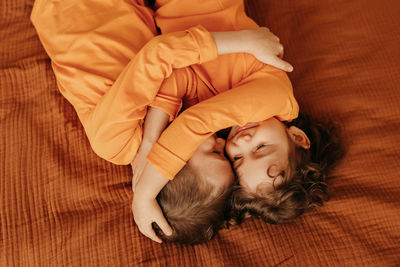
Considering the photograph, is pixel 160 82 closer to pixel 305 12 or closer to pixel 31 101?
pixel 31 101

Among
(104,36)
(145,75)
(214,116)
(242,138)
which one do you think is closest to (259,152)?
(242,138)

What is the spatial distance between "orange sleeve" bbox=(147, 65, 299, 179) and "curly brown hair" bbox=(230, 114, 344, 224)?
0.17m

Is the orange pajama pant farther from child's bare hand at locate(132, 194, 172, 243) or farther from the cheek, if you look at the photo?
the cheek

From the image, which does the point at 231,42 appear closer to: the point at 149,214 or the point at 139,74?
the point at 139,74

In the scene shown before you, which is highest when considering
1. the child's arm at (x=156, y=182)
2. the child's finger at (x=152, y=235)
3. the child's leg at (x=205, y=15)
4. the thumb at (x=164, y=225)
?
the child's leg at (x=205, y=15)

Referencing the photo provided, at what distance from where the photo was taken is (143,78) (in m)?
0.99

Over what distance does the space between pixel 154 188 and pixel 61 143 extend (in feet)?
1.40

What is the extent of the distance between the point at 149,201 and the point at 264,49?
1.86ft

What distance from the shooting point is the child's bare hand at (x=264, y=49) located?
1.07 m

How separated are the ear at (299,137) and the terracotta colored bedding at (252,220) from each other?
17cm

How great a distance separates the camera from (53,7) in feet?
3.97

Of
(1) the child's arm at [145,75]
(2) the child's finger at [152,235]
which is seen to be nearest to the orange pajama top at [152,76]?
(1) the child's arm at [145,75]

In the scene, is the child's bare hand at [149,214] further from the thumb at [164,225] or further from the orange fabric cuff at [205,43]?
the orange fabric cuff at [205,43]

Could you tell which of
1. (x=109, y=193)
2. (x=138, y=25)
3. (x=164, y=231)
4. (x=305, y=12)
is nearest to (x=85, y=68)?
(x=138, y=25)
